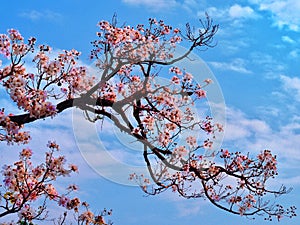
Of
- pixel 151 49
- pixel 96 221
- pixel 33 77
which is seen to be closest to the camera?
pixel 33 77

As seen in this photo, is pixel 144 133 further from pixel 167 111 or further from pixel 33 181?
pixel 33 181

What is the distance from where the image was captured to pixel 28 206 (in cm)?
579

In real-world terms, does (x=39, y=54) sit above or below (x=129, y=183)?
above

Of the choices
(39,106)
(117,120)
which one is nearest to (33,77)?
(39,106)

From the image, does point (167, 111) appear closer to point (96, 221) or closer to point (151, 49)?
point (151, 49)

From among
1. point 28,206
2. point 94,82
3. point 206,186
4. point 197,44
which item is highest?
point 197,44

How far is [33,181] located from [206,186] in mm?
2801

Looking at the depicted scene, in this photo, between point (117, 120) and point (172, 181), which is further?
point (172, 181)

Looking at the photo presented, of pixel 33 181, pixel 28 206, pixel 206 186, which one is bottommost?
pixel 28 206

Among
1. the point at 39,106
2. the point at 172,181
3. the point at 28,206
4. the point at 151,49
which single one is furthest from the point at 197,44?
the point at 28,206

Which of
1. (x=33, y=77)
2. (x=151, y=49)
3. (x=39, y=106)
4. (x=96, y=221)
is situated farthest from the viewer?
(x=151, y=49)

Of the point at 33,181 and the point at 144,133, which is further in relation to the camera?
the point at 144,133

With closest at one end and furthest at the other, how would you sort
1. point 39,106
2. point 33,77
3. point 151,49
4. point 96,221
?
point 39,106 < point 33,77 < point 96,221 < point 151,49

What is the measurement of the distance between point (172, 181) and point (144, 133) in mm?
1033
